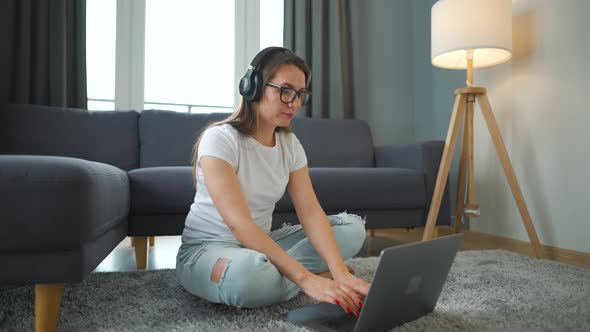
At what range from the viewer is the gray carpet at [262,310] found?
1017 mm

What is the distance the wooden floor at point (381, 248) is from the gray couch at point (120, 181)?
15 cm

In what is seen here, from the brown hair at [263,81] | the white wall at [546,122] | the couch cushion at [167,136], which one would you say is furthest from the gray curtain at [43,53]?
the white wall at [546,122]

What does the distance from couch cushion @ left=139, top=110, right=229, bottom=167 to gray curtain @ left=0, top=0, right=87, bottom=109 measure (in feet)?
1.82

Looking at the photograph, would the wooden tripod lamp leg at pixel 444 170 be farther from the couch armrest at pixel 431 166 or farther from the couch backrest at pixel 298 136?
the couch backrest at pixel 298 136

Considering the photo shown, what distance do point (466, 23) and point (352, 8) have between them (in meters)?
1.37

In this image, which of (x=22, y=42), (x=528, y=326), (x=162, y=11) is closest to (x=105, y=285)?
(x=528, y=326)

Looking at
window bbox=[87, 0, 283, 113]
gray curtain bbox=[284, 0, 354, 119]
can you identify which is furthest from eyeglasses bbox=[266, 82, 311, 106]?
window bbox=[87, 0, 283, 113]

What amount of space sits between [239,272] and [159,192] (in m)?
0.94

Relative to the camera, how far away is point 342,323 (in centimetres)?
94

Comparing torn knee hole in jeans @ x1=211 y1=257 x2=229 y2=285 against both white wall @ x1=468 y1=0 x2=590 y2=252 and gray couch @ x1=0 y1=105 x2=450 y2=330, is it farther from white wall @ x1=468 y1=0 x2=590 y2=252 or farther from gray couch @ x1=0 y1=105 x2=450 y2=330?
white wall @ x1=468 y1=0 x2=590 y2=252

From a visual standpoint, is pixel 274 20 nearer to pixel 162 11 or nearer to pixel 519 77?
pixel 162 11

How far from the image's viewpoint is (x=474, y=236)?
8.41 feet

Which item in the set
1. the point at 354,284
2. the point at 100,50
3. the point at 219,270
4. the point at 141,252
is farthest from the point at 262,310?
the point at 100,50

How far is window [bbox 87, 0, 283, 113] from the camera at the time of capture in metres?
2.97
